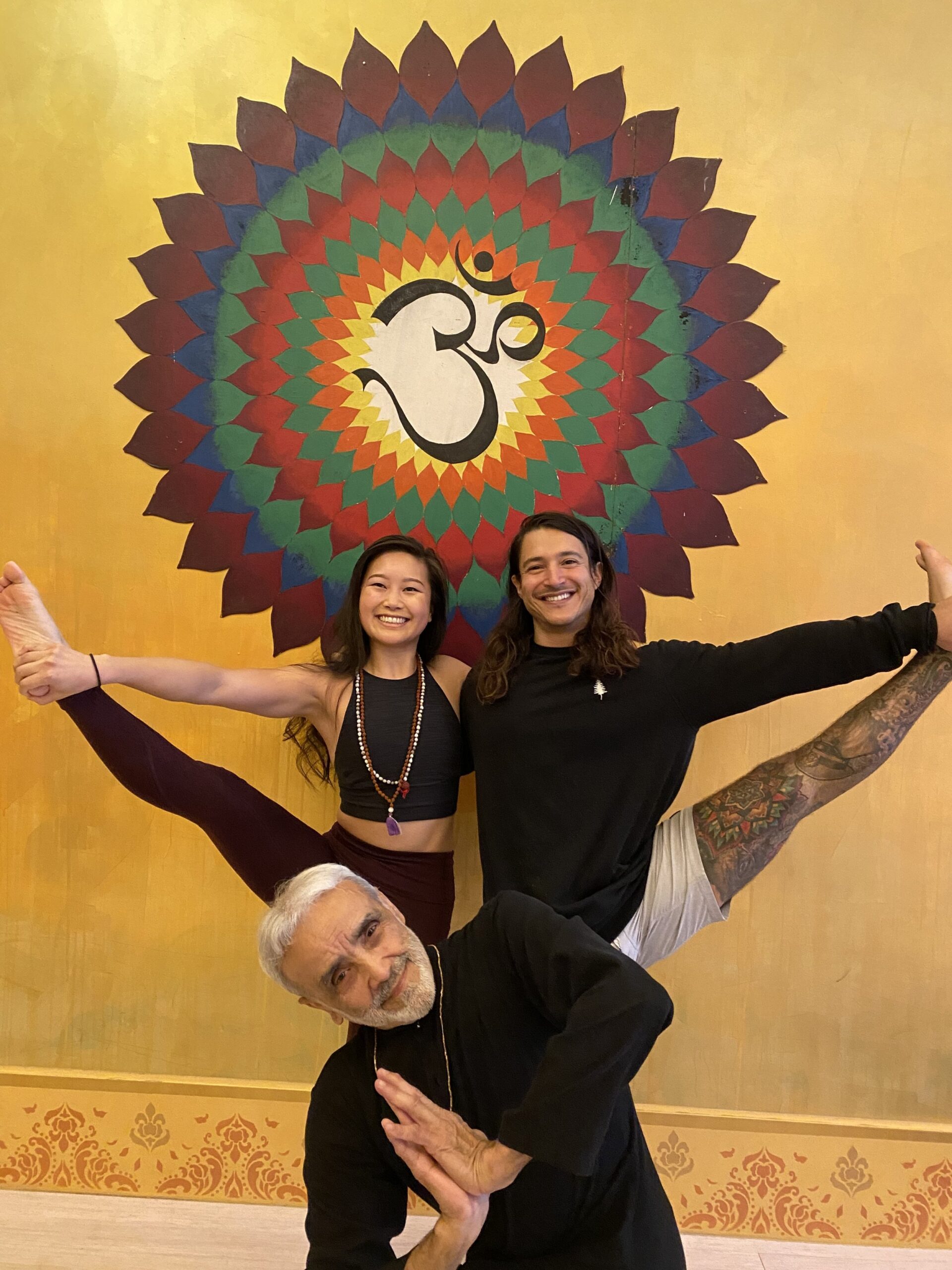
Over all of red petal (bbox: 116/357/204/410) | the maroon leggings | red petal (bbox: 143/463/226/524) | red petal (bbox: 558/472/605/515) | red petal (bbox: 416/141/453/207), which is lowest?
the maroon leggings

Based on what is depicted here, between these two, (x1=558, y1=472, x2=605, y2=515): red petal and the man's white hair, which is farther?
(x1=558, y1=472, x2=605, y2=515): red petal

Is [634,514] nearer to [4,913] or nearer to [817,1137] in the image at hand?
[817,1137]

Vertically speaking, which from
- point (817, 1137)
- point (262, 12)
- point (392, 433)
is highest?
point (262, 12)

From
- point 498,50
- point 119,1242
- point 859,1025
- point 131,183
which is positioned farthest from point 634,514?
point 119,1242

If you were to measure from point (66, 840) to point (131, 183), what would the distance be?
189 cm

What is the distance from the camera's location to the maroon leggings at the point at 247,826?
7.43 feet

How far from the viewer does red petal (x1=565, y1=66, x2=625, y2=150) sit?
2.69 m

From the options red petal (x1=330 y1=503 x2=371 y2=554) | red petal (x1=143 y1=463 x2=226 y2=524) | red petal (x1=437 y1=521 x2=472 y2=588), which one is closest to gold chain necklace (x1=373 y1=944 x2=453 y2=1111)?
red petal (x1=437 y1=521 x2=472 y2=588)

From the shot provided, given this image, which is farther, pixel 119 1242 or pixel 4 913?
pixel 4 913

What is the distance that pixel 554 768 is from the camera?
2258 mm

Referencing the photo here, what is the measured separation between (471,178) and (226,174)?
0.69 meters

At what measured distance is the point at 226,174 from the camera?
276 cm

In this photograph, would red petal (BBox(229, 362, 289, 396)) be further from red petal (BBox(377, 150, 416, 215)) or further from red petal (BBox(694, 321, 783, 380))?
red petal (BBox(694, 321, 783, 380))

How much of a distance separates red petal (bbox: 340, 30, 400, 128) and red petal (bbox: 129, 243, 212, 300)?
2.08 feet
